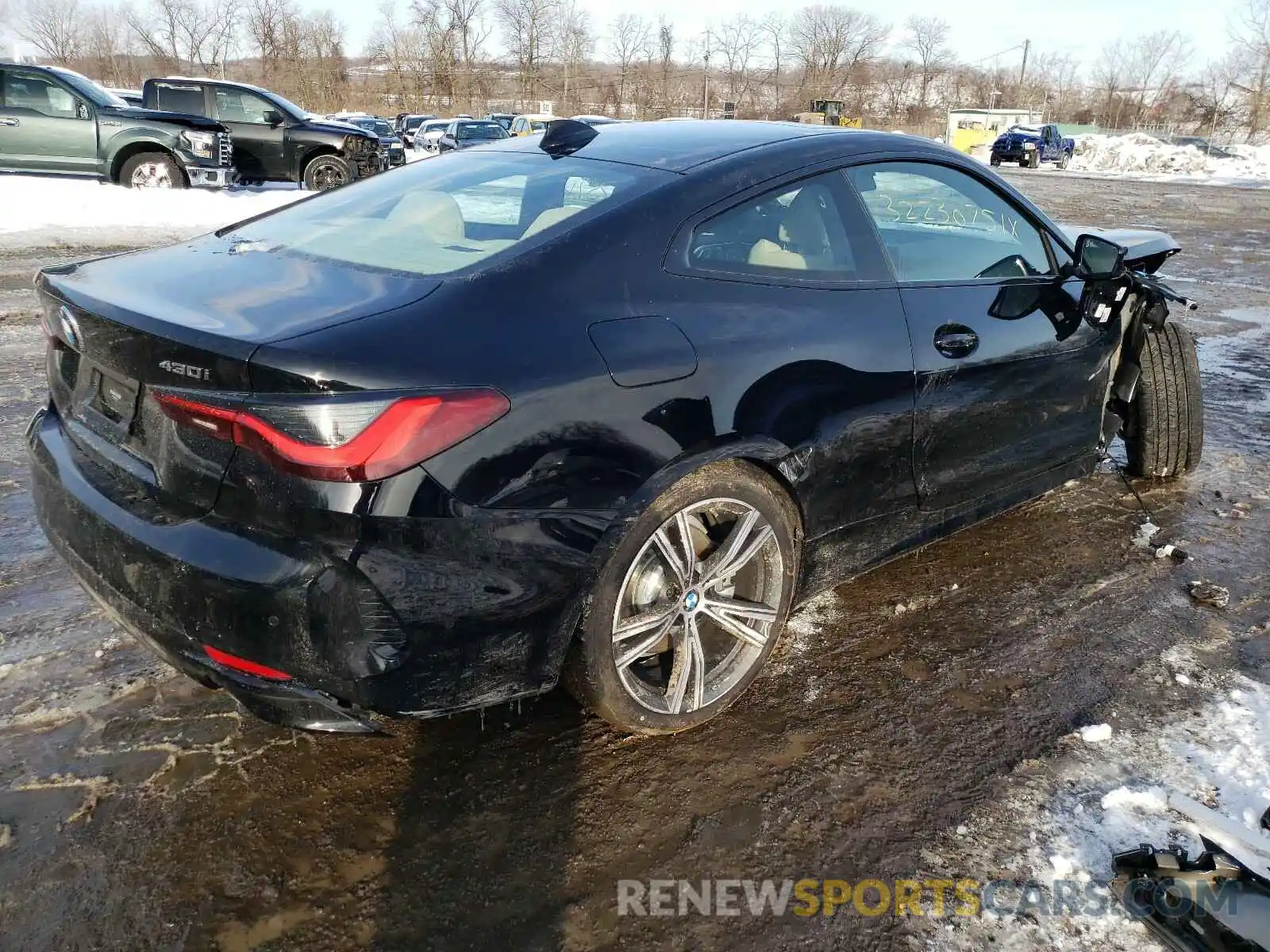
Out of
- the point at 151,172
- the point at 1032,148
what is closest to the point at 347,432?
the point at 151,172

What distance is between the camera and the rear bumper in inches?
75.0

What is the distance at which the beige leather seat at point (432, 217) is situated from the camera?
2600 mm

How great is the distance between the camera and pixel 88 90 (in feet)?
43.5

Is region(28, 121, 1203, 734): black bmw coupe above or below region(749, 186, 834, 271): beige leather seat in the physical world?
below

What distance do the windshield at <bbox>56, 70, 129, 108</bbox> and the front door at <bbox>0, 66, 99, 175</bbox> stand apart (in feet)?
0.36

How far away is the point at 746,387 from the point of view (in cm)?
242

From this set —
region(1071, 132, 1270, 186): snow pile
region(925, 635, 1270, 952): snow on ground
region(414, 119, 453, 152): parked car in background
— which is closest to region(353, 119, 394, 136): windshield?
region(414, 119, 453, 152): parked car in background

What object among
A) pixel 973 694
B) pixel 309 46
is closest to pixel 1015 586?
pixel 973 694

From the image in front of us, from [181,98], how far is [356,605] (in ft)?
56.6

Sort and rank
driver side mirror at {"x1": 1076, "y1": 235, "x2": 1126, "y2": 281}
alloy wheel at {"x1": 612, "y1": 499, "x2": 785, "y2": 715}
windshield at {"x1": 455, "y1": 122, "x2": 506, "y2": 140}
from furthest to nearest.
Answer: windshield at {"x1": 455, "y1": 122, "x2": 506, "y2": 140}
driver side mirror at {"x1": 1076, "y1": 235, "x2": 1126, "y2": 281}
alloy wheel at {"x1": 612, "y1": 499, "x2": 785, "y2": 715}

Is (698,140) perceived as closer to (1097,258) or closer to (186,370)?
(186,370)

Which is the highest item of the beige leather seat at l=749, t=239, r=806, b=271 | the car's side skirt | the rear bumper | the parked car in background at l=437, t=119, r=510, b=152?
the parked car in background at l=437, t=119, r=510, b=152

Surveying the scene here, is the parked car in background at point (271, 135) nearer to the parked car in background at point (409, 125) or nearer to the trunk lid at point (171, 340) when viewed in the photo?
the trunk lid at point (171, 340)

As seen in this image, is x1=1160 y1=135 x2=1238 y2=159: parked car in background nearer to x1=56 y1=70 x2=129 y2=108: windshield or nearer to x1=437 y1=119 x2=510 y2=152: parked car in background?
x1=437 y1=119 x2=510 y2=152: parked car in background
